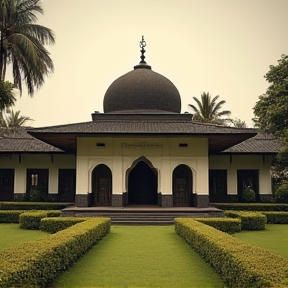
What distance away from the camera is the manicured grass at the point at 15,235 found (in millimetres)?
11961

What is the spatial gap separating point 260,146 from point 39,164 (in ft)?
44.4

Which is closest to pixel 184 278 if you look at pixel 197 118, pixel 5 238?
pixel 5 238

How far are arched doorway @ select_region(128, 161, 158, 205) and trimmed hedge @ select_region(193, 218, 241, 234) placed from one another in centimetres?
932

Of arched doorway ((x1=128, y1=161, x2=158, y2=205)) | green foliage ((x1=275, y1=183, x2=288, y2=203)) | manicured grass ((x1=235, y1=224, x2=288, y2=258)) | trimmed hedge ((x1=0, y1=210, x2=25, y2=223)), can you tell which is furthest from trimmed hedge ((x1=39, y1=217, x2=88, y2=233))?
green foliage ((x1=275, y1=183, x2=288, y2=203))

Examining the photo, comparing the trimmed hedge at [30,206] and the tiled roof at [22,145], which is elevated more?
the tiled roof at [22,145]

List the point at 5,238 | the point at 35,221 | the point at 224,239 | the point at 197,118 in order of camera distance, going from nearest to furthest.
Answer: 1. the point at 224,239
2. the point at 5,238
3. the point at 35,221
4. the point at 197,118

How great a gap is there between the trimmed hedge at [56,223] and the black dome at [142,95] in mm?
10777

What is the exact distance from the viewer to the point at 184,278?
7.65 meters

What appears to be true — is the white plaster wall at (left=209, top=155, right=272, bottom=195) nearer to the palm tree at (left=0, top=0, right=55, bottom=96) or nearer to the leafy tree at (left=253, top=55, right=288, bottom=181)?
the leafy tree at (left=253, top=55, right=288, bottom=181)

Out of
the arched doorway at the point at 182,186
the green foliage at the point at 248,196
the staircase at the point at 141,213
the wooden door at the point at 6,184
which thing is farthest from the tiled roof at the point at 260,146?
the wooden door at the point at 6,184

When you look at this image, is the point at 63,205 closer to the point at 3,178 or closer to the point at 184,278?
the point at 3,178

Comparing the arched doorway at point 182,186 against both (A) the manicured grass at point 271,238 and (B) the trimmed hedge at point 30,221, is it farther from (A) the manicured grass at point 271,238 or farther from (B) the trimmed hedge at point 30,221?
(B) the trimmed hedge at point 30,221

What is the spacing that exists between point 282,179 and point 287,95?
5.99 m

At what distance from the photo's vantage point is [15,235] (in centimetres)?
1365
